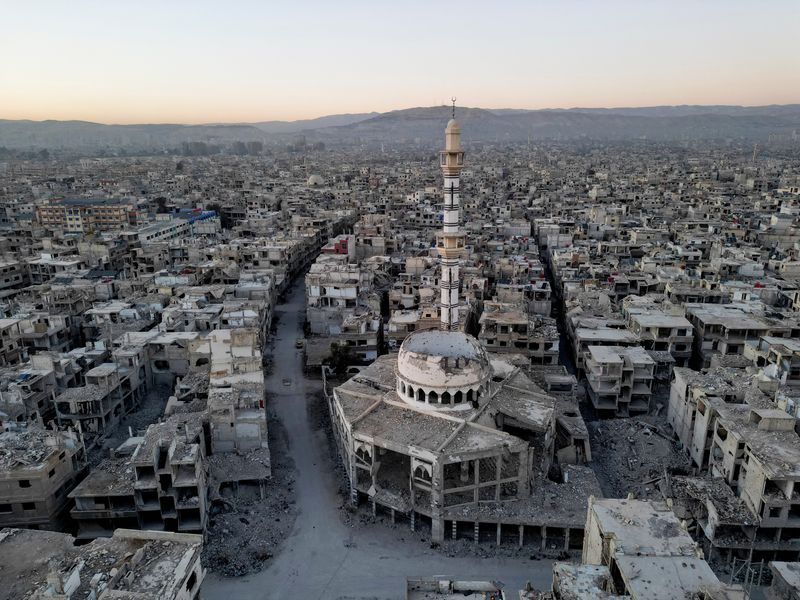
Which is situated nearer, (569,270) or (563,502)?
(563,502)

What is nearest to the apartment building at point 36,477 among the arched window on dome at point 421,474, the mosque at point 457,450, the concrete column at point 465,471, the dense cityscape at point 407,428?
the dense cityscape at point 407,428

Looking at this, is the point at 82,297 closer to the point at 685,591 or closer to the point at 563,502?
the point at 563,502

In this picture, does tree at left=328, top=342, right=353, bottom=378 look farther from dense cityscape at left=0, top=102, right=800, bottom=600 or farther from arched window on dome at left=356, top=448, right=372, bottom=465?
arched window on dome at left=356, top=448, right=372, bottom=465

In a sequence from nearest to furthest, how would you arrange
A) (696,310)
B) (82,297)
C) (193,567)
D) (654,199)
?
(193,567), (696,310), (82,297), (654,199)

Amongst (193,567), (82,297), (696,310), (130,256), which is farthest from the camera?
(130,256)

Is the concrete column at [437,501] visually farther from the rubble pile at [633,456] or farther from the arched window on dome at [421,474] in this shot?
the rubble pile at [633,456]

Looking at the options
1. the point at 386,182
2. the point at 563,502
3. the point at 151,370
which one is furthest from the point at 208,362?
the point at 386,182

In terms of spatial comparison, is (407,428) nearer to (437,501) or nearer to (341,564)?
(437,501)
